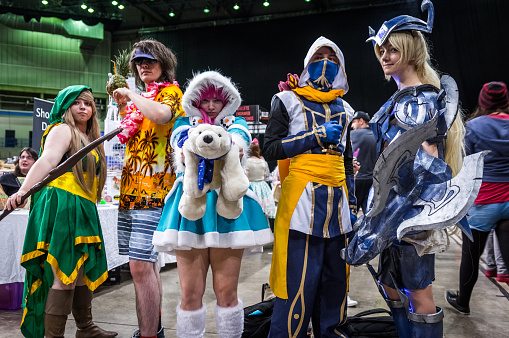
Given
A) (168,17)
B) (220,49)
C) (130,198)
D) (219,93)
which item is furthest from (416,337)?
(168,17)

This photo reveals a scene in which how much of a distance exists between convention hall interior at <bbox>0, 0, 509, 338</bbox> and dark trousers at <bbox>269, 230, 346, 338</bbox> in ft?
3.31

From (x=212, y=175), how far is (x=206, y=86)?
17.4 inches

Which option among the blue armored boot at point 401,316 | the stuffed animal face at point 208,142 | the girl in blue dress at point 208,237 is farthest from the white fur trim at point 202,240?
the blue armored boot at point 401,316

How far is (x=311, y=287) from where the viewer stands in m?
1.76

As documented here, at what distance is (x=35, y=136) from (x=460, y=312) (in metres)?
4.05

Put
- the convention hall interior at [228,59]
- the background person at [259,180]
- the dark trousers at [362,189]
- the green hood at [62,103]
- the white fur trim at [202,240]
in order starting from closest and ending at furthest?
the white fur trim at [202,240]
the green hood at [62,103]
the convention hall interior at [228,59]
the dark trousers at [362,189]
the background person at [259,180]

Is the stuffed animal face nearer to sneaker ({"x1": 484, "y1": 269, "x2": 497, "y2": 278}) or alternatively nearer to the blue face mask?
the blue face mask

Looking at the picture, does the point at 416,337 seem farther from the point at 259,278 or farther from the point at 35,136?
the point at 35,136

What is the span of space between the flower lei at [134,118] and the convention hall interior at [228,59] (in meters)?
1.43

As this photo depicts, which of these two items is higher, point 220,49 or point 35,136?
point 220,49

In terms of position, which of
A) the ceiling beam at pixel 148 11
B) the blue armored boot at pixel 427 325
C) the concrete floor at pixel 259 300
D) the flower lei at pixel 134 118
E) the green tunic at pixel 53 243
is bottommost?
the concrete floor at pixel 259 300

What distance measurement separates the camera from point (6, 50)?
45.4 feet

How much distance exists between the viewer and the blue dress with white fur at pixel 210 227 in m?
1.61

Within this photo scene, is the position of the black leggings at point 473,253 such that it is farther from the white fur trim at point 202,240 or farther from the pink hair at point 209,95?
the pink hair at point 209,95
